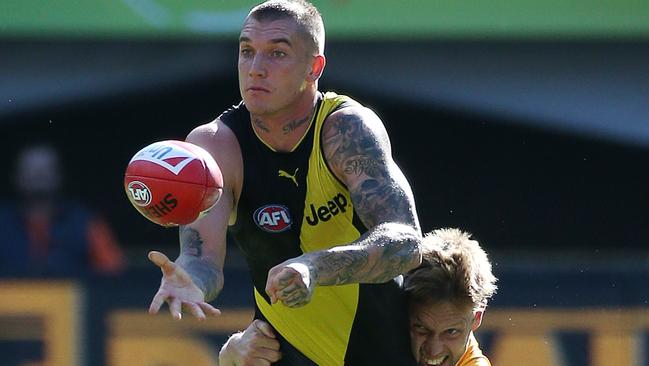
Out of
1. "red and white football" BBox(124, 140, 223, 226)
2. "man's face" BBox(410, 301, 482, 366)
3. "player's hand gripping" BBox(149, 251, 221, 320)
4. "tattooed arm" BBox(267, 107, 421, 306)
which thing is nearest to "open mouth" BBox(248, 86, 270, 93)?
"tattooed arm" BBox(267, 107, 421, 306)

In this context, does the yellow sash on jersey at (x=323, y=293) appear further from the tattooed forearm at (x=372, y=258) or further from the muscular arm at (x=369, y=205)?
the tattooed forearm at (x=372, y=258)

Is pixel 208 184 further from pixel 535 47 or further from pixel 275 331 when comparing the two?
pixel 535 47

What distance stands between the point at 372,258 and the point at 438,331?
953 mm

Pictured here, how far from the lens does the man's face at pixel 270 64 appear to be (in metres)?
5.62

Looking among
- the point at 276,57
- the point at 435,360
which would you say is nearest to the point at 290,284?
the point at 276,57

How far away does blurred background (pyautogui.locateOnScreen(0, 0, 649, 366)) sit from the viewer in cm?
859

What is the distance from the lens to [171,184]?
523cm

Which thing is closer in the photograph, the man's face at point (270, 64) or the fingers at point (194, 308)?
the fingers at point (194, 308)

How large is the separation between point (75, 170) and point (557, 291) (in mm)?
5426

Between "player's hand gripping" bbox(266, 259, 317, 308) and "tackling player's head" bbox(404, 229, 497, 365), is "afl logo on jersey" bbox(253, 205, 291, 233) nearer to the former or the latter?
"tackling player's head" bbox(404, 229, 497, 365)

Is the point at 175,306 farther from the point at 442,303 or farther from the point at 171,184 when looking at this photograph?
the point at 442,303

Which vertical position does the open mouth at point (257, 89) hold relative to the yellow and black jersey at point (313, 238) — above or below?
above

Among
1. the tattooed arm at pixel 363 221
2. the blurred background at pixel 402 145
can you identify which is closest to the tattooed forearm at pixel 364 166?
the tattooed arm at pixel 363 221

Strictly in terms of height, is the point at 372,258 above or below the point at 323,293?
above
